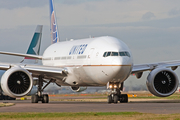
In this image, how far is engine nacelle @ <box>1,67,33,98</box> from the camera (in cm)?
2756

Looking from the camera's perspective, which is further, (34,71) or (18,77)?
(34,71)

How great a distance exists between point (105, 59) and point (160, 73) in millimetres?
5363

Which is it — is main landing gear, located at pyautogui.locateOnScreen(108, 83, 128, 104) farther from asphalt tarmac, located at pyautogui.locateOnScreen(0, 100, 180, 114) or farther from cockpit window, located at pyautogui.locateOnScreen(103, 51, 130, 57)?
asphalt tarmac, located at pyautogui.locateOnScreen(0, 100, 180, 114)

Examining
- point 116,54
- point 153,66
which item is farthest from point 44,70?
point 153,66

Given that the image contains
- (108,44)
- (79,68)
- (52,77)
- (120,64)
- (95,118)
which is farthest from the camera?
(52,77)

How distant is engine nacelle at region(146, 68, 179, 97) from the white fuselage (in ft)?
8.72

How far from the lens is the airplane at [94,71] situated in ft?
89.0

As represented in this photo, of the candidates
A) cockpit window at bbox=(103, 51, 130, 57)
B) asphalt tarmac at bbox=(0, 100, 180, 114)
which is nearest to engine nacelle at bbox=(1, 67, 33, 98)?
asphalt tarmac at bbox=(0, 100, 180, 114)

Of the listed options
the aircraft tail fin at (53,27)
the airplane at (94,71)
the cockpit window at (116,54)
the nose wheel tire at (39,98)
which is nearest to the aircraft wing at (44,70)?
the airplane at (94,71)

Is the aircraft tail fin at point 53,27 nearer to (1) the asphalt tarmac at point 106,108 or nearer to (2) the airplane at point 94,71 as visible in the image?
(2) the airplane at point 94,71

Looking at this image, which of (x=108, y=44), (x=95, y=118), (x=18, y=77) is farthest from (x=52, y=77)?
(x=95, y=118)

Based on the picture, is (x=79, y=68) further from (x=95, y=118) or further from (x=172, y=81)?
(x=95, y=118)

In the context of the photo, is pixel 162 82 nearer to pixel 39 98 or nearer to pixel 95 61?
pixel 95 61

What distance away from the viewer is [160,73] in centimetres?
3022
